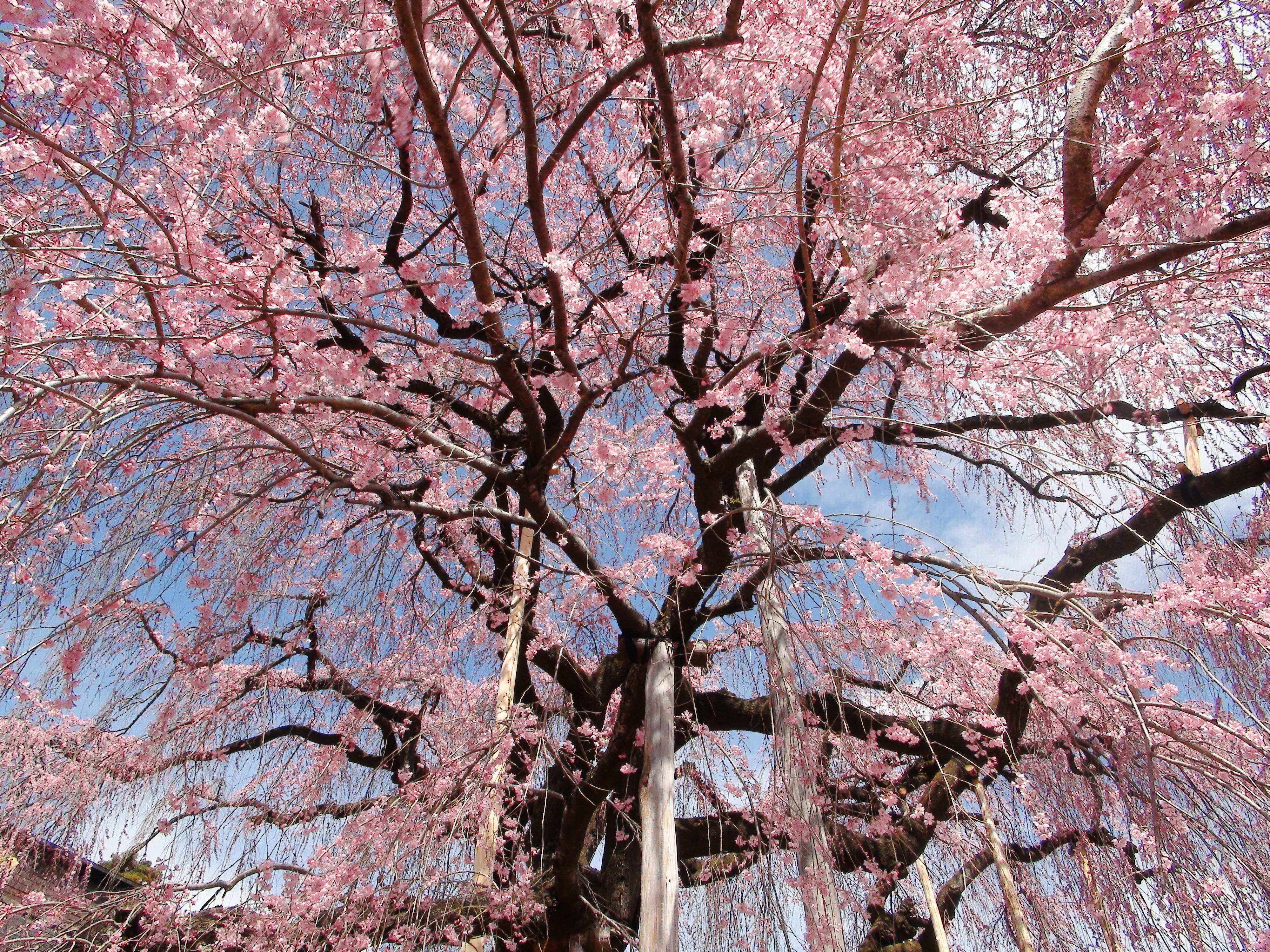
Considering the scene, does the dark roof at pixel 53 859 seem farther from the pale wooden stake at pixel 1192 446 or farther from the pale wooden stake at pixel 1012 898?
the pale wooden stake at pixel 1192 446

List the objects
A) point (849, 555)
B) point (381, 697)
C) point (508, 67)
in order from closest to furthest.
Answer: point (508, 67), point (849, 555), point (381, 697)

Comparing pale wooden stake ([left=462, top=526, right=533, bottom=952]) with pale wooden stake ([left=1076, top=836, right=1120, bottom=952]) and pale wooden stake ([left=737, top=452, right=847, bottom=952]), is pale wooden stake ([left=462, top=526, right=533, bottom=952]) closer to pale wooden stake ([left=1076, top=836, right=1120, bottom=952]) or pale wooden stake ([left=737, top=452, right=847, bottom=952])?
pale wooden stake ([left=737, top=452, right=847, bottom=952])

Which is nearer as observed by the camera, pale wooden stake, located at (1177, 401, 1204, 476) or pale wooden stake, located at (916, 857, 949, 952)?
pale wooden stake, located at (1177, 401, 1204, 476)

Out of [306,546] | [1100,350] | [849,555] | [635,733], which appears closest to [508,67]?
[849,555]

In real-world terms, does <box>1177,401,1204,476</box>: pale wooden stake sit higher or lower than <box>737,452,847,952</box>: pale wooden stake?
higher

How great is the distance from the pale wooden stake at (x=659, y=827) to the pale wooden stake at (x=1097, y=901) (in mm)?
1927

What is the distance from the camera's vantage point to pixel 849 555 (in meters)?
3.55

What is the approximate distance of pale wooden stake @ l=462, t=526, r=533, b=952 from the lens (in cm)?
355

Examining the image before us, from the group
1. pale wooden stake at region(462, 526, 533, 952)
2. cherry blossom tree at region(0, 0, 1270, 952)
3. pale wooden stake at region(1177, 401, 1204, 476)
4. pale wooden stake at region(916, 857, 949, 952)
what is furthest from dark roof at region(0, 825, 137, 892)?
pale wooden stake at region(1177, 401, 1204, 476)

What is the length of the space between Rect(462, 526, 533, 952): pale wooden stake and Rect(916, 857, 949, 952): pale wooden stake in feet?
8.83

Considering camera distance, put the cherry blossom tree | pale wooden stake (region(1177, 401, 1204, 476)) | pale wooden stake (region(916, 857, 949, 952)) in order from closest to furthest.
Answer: the cherry blossom tree → pale wooden stake (region(1177, 401, 1204, 476)) → pale wooden stake (region(916, 857, 949, 952))

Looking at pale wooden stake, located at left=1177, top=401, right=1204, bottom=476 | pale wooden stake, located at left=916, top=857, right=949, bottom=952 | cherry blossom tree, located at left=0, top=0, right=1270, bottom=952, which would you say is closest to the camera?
cherry blossom tree, located at left=0, top=0, right=1270, bottom=952

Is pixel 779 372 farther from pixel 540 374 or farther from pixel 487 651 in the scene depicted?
pixel 487 651

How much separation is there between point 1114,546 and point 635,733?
2924 mm
